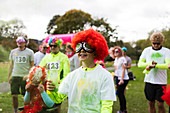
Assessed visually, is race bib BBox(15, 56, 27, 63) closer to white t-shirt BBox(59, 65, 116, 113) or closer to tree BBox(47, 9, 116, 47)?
white t-shirt BBox(59, 65, 116, 113)

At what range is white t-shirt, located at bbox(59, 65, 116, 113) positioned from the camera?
1.88 meters

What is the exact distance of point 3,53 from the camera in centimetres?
1477

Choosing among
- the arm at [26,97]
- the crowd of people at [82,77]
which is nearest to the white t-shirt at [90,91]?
the crowd of people at [82,77]

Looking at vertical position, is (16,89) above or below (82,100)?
below

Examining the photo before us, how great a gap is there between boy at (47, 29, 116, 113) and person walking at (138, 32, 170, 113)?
1992mm

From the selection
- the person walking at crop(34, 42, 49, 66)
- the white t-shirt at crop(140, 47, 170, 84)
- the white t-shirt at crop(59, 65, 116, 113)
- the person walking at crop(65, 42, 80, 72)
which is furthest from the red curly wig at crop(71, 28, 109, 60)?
the person walking at crop(34, 42, 49, 66)

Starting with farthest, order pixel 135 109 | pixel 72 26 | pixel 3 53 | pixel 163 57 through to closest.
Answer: pixel 72 26 → pixel 3 53 → pixel 135 109 → pixel 163 57

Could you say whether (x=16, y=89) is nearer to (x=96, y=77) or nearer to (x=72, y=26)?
(x=96, y=77)

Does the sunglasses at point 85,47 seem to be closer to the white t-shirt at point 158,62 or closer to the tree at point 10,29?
the white t-shirt at point 158,62

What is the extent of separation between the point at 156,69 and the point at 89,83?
2.48m

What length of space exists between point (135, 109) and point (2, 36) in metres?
15.7

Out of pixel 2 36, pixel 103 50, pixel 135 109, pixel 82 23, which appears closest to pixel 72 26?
pixel 82 23

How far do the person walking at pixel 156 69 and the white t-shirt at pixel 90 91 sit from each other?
83.8 inches

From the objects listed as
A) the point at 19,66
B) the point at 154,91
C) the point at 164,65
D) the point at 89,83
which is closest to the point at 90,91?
the point at 89,83
